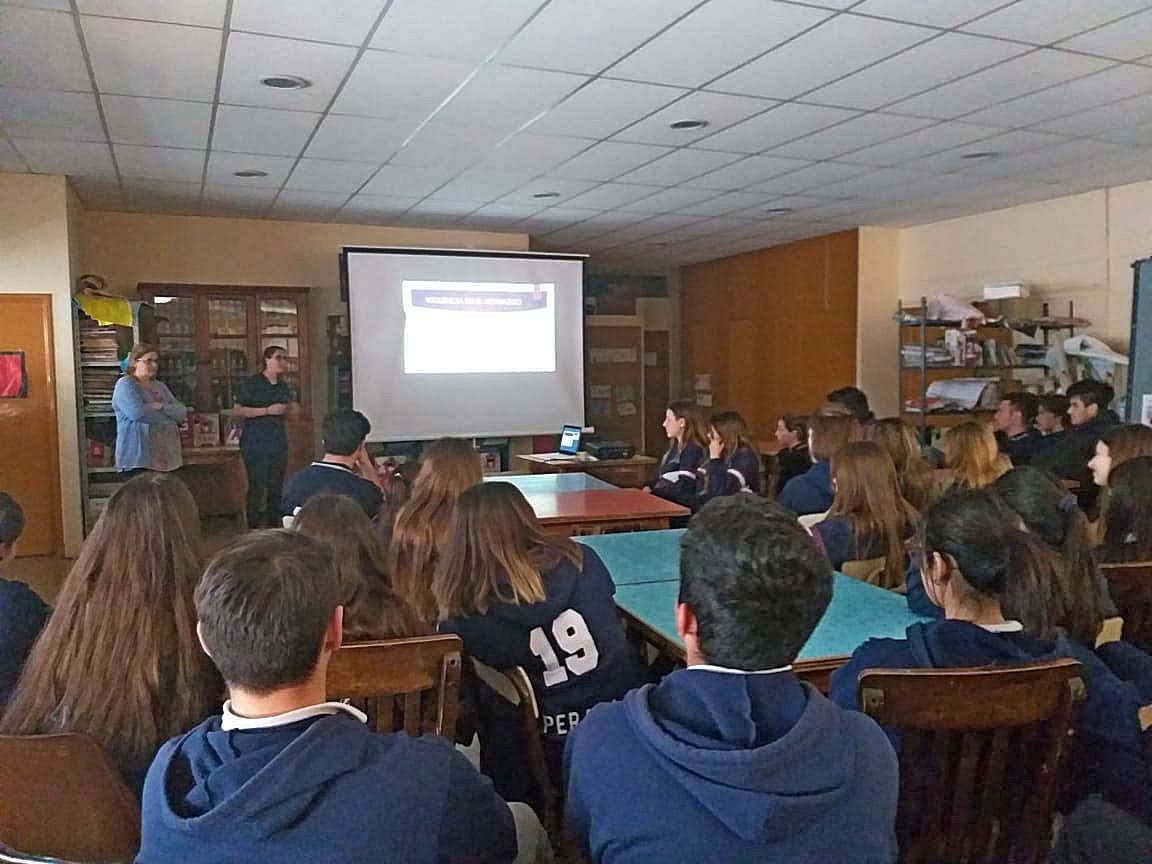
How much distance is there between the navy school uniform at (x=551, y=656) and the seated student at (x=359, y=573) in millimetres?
186

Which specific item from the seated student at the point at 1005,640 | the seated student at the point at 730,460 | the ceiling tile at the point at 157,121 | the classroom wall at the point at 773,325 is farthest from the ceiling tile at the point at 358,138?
the classroom wall at the point at 773,325

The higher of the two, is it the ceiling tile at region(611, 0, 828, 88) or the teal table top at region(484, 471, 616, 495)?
the ceiling tile at region(611, 0, 828, 88)

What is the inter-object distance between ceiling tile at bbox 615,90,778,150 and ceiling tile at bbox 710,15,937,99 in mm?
129

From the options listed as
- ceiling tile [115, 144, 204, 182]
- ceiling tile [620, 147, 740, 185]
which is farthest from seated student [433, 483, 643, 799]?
ceiling tile [115, 144, 204, 182]

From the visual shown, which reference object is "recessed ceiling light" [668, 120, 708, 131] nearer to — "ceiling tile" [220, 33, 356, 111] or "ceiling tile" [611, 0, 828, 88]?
"ceiling tile" [611, 0, 828, 88]

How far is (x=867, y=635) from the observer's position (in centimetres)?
215

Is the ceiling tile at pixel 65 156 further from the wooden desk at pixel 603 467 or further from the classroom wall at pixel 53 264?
the wooden desk at pixel 603 467

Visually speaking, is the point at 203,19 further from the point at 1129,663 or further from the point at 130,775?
the point at 1129,663

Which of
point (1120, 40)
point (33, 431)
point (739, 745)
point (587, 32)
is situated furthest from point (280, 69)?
point (33, 431)

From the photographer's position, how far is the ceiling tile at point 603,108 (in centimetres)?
379

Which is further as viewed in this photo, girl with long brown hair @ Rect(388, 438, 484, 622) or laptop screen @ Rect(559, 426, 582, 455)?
laptop screen @ Rect(559, 426, 582, 455)

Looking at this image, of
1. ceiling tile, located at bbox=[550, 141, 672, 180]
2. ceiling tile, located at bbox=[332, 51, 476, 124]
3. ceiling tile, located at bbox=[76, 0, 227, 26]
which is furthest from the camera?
ceiling tile, located at bbox=[550, 141, 672, 180]

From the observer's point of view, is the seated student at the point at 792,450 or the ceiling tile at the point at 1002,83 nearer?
the ceiling tile at the point at 1002,83

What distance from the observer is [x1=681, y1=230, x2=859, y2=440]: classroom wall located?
7.80 metres
